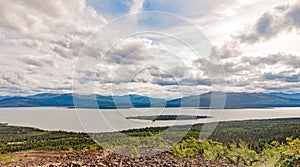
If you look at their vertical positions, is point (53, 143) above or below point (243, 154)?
above

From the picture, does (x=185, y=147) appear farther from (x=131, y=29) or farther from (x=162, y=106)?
(x=131, y=29)

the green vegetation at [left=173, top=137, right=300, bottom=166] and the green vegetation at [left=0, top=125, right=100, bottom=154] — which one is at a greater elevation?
the green vegetation at [left=0, top=125, right=100, bottom=154]

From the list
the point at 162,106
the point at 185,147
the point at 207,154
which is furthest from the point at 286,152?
the point at 162,106

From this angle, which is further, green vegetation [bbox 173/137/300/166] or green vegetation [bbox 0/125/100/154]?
green vegetation [bbox 0/125/100/154]

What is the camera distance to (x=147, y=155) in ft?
28.3

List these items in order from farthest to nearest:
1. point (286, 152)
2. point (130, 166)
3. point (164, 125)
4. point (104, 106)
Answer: point (164, 125) < point (286, 152) < point (104, 106) < point (130, 166)

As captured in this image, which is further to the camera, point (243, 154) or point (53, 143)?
point (53, 143)

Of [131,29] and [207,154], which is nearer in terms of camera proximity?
[131,29]

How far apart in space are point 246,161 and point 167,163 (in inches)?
107

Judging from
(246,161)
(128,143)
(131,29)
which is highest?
(131,29)

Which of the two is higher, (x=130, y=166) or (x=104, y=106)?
(x=104, y=106)

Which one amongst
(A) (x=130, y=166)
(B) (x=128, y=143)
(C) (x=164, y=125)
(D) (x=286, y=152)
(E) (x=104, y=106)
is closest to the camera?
(A) (x=130, y=166)

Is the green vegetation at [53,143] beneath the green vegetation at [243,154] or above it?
above

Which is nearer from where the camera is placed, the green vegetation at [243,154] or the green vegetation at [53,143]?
the green vegetation at [243,154]
